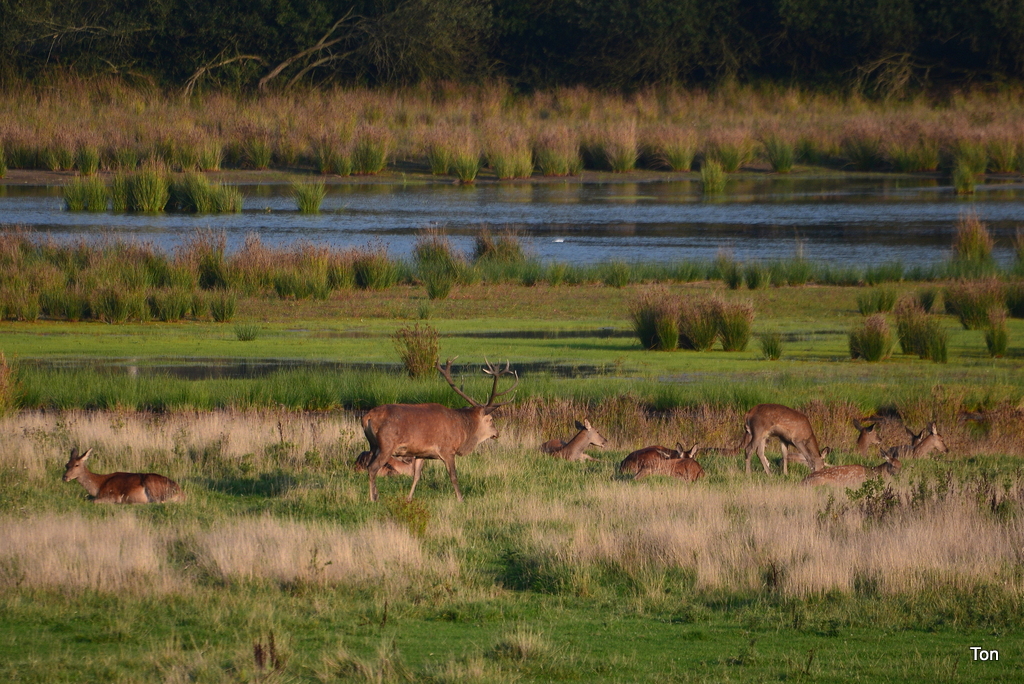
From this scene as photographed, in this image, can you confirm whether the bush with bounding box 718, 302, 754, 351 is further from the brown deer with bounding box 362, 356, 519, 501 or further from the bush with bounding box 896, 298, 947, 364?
the brown deer with bounding box 362, 356, 519, 501

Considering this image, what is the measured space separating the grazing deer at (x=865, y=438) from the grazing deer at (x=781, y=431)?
158cm

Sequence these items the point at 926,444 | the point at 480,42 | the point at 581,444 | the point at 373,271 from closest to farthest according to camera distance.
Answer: the point at 581,444 < the point at 926,444 < the point at 373,271 < the point at 480,42

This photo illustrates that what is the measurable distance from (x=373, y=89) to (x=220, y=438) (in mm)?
43891

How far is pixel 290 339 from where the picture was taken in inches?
792

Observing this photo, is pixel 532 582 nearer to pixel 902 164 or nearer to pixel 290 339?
pixel 290 339

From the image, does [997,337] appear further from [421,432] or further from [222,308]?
[222,308]

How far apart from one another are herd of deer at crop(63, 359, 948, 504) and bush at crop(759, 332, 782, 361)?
420 centimetres

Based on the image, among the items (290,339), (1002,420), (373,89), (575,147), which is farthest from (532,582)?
(373,89)

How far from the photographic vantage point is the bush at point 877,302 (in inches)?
872

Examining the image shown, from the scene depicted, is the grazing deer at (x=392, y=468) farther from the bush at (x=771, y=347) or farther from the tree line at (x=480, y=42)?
the tree line at (x=480, y=42)

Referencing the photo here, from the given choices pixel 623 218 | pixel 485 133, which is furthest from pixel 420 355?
pixel 485 133

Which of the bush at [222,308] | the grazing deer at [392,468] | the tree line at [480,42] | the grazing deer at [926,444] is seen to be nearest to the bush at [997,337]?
the grazing deer at [926,444]

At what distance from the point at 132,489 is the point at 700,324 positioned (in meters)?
10.7

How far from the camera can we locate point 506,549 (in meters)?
9.29
